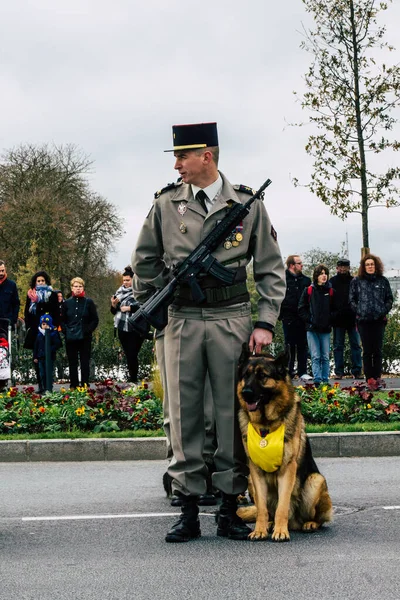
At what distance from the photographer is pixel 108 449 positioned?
10297 millimetres

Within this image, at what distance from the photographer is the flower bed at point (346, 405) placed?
1155 cm

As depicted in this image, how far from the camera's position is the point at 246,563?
5.45 metres

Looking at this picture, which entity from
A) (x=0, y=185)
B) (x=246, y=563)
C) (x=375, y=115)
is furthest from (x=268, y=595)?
(x=0, y=185)

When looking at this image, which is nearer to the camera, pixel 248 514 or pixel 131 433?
pixel 248 514

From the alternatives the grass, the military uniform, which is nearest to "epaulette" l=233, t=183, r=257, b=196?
the military uniform

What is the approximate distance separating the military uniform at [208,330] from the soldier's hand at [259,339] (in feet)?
0.16

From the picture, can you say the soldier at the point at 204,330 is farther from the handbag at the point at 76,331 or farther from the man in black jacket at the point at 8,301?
the handbag at the point at 76,331

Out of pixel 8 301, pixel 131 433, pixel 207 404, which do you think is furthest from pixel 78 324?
pixel 207 404

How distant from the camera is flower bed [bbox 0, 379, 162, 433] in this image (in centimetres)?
1131

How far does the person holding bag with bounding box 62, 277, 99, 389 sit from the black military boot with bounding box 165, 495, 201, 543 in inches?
384

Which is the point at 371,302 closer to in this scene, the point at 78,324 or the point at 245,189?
the point at 78,324

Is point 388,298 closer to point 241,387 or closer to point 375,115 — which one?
point 375,115

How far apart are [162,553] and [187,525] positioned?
358 millimetres

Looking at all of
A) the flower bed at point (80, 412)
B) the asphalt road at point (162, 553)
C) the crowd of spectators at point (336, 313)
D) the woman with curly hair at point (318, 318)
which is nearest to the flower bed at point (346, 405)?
the flower bed at point (80, 412)
